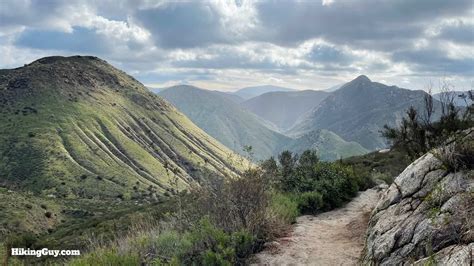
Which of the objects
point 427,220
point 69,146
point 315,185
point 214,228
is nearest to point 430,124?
point 315,185

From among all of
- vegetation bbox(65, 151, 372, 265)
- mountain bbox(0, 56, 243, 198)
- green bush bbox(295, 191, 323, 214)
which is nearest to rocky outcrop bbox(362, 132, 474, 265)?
vegetation bbox(65, 151, 372, 265)

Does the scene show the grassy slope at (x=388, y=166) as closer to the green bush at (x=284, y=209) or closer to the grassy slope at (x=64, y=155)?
Answer: the green bush at (x=284, y=209)

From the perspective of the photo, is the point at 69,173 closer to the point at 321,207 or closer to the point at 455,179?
the point at 321,207

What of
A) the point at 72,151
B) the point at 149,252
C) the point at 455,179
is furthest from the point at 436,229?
the point at 72,151

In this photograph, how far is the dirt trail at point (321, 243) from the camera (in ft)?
30.1

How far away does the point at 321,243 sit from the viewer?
10.7m

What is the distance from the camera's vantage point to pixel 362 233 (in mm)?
11344

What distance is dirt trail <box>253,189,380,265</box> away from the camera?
30.1ft

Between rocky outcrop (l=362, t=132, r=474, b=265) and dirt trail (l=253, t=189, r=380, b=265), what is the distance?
98 centimetres

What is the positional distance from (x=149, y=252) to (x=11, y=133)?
496 ft

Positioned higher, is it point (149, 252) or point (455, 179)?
point (455, 179)

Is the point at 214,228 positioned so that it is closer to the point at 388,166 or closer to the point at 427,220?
the point at 427,220

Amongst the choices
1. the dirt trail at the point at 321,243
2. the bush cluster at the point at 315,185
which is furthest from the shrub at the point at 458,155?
the bush cluster at the point at 315,185

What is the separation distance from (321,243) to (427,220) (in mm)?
4175
